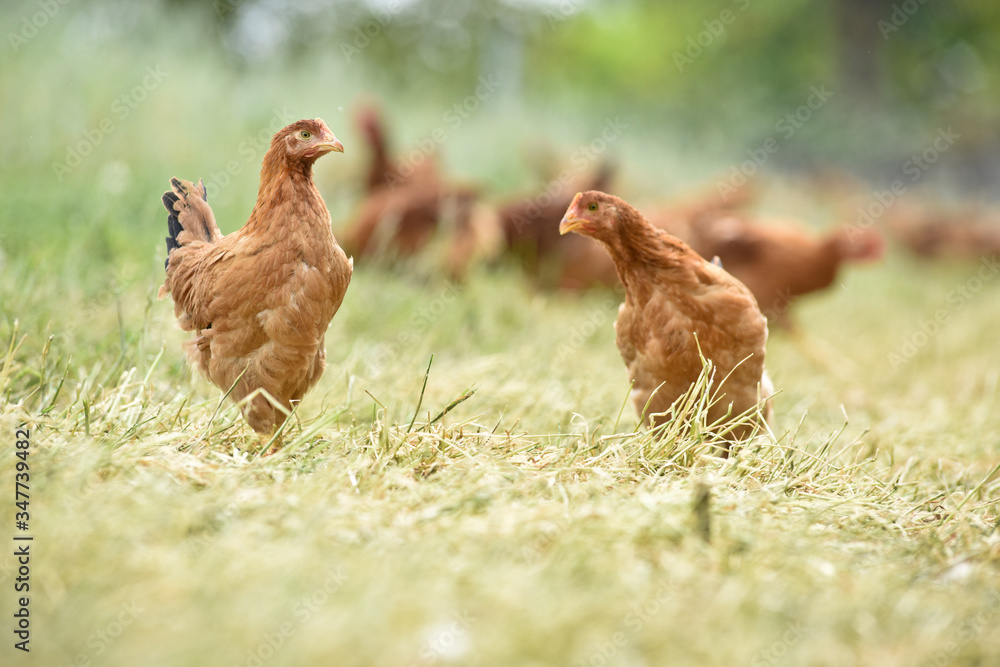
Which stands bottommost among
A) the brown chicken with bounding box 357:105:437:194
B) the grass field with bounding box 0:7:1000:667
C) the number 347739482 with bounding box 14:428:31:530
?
the grass field with bounding box 0:7:1000:667

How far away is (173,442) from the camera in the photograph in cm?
248

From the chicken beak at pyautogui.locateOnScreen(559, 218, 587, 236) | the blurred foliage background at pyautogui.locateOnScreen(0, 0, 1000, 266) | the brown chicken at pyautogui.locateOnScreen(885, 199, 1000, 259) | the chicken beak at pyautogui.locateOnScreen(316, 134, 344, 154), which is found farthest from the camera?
the brown chicken at pyautogui.locateOnScreen(885, 199, 1000, 259)

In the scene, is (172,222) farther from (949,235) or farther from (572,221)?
(949,235)

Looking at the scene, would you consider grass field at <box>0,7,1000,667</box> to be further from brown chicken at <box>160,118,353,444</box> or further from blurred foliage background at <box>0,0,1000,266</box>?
blurred foliage background at <box>0,0,1000,266</box>

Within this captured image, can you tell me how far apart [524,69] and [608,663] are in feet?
71.8

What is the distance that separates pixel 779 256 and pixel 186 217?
416cm

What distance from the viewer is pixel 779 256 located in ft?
18.9

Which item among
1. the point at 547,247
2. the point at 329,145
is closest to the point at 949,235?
the point at 547,247

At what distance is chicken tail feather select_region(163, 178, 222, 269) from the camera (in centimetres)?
308

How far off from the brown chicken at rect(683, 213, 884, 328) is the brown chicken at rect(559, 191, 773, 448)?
2643 millimetres

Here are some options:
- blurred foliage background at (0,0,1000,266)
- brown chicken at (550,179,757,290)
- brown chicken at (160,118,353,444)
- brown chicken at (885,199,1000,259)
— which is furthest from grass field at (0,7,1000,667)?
brown chicken at (885,199,1000,259)

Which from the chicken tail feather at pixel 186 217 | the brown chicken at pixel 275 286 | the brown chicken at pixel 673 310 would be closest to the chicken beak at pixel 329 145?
the brown chicken at pixel 275 286

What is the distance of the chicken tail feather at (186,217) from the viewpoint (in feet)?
10.1

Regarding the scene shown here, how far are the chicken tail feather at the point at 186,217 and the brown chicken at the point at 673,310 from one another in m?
1.38
